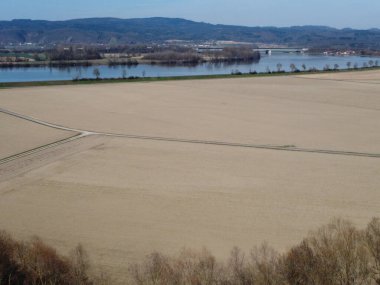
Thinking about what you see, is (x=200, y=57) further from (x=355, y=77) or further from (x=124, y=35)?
(x=124, y=35)

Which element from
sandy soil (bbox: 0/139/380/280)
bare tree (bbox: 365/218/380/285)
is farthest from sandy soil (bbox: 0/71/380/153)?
bare tree (bbox: 365/218/380/285)

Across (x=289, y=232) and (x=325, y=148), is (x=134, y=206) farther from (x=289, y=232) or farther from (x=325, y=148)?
(x=325, y=148)

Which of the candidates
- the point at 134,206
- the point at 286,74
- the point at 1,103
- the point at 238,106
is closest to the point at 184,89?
the point at 238,106

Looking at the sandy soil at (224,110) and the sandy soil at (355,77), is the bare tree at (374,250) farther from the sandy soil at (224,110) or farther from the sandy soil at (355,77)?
the sandy soil at (355,77)

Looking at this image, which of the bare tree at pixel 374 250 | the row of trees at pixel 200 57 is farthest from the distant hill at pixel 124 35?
the bare tree at pixel 374 250

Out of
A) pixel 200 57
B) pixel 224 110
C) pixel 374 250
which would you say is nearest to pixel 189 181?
pixel 374 250

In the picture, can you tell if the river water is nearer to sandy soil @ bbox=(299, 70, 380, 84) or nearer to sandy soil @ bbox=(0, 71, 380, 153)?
sandy soil @ bbox=(299, 70, 380, 84)
